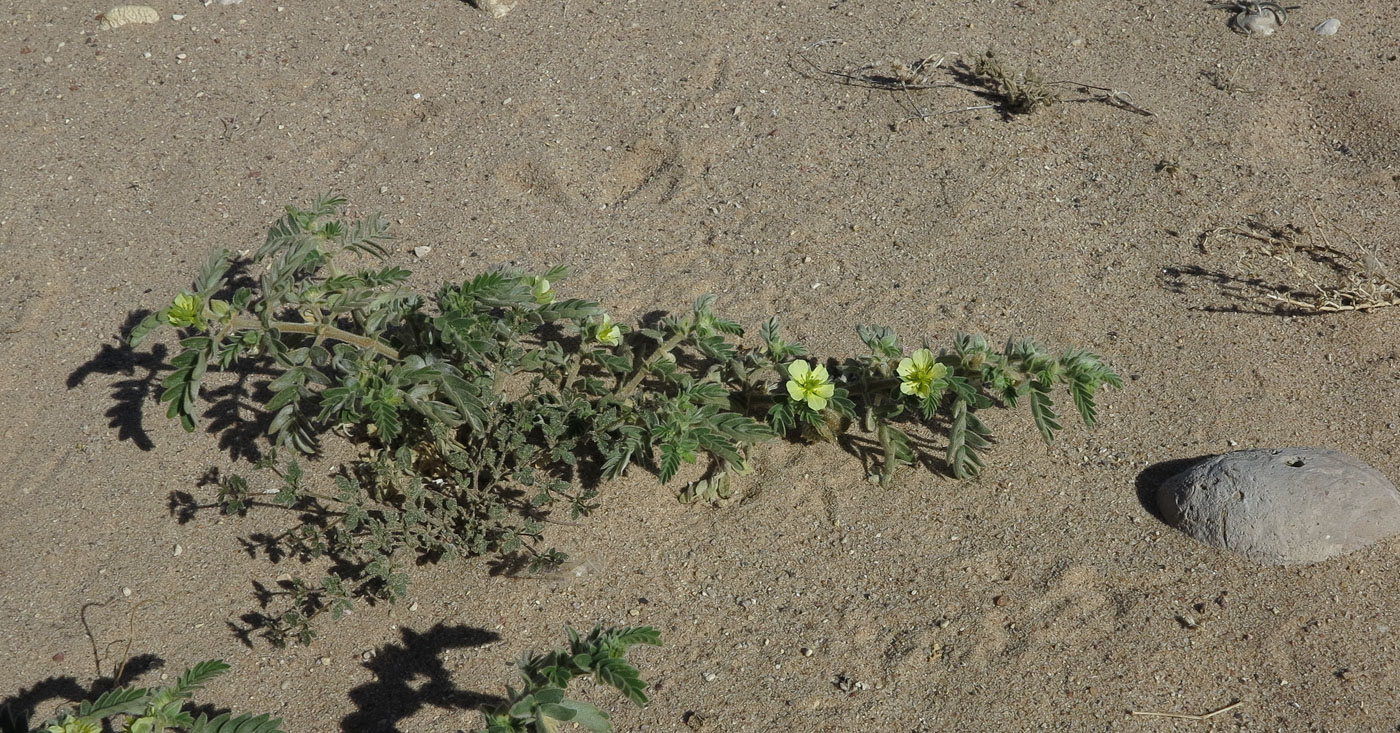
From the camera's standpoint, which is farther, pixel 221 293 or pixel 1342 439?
pixel 221 293

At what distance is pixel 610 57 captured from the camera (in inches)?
184

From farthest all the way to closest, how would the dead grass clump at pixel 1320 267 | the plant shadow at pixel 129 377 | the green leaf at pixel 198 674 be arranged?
the dead grass clump at pixel 1320 267 → the plant shadow at pixel 129 377 → the green leaf at pixel 198 674

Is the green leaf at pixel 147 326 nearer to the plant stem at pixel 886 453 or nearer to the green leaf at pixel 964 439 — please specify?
the plant stem at pixel 886 453

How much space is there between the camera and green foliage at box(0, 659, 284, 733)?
2229 millimetres

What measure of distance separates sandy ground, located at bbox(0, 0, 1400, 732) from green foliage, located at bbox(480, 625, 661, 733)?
1.45ft

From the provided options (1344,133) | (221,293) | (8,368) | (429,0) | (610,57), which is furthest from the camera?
(429,0)

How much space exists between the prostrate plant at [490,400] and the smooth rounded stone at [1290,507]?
1.33 feet

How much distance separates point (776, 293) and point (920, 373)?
3.05 ft

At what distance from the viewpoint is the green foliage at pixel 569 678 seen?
7.10ft

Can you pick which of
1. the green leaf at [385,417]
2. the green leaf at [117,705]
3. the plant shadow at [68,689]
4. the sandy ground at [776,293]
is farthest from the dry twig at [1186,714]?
the plant shadow at [68,689]

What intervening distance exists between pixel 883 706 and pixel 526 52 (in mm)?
3218

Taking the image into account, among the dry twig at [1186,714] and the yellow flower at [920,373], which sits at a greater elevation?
the yellow flower at [920,373]

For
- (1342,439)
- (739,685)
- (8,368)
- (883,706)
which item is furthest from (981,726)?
(8,368)

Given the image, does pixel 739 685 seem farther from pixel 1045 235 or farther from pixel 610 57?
pixel 610 57
